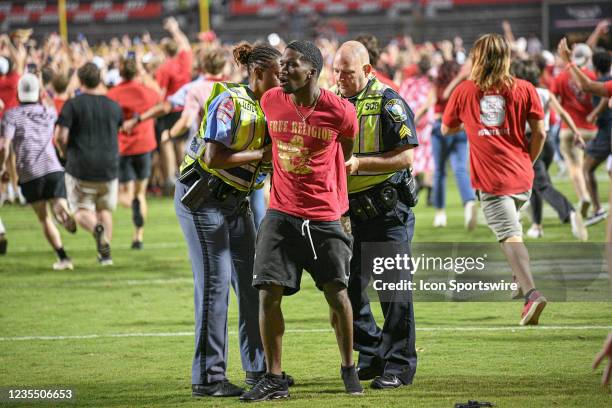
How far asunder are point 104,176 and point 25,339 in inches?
155

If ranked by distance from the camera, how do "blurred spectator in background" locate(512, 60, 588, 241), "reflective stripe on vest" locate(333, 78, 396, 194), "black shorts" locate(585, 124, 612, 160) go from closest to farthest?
1. "reflective stripe on vest" locate(333, 78, 396, 194)
2. "blurred spectator in background" locate(512, 60, 588, 241)
3. "black shorts" locate(585, 124, 612, 160)


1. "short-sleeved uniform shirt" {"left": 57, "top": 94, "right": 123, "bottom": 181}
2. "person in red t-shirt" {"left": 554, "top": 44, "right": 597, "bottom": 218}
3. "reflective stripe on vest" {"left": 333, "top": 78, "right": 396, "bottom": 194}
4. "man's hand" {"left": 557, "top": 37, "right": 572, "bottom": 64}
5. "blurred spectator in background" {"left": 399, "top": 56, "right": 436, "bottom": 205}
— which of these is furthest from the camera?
"blurred spectator in background" {"left": 399, "top": 56, "right": 436, "bottom": 205}

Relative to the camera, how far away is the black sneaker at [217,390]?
682 cm

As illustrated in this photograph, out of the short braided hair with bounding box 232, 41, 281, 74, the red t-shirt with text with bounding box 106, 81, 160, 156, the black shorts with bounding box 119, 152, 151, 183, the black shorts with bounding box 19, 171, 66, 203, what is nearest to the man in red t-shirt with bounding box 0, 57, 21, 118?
the red t-shirt with text with bounding box 106, 81, 160, 156

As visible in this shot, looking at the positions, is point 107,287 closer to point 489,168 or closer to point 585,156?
point 489,168

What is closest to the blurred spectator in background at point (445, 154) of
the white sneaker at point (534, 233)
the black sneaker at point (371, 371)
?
the white sneaker at point (534, 233)

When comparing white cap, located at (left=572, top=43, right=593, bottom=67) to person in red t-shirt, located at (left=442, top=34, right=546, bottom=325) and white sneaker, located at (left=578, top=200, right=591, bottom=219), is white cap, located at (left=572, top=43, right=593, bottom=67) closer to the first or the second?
white sneaker, located at (left=578, top=200, right=591, bottom=219)

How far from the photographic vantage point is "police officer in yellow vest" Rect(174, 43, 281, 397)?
6.55 meters

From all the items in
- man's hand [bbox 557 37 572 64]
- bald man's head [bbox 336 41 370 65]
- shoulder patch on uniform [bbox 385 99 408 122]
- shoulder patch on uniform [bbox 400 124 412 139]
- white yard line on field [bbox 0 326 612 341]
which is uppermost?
bald man's head [bbox 336 41 370 65]

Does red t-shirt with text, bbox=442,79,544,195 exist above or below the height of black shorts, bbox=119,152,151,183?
above

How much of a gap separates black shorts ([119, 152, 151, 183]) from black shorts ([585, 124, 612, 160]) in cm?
568

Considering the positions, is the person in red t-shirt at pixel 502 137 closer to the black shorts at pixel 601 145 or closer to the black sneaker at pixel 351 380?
the black sneaker at pixel 351 380

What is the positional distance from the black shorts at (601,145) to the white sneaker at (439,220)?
2069 millimetres

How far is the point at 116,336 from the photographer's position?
900cm
